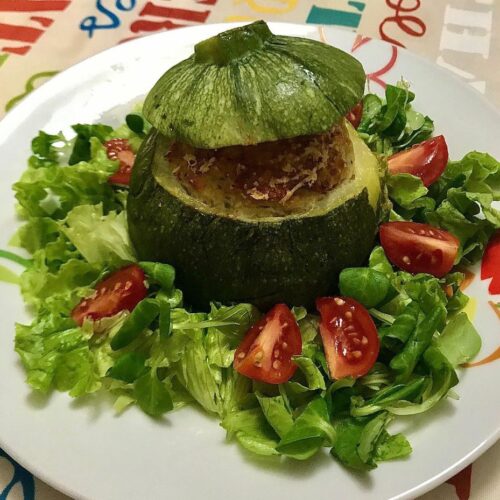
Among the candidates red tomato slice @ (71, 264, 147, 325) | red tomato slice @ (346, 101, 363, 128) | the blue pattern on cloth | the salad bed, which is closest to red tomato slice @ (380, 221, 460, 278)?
the salad bed

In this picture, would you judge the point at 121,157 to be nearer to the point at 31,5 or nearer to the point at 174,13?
the point at 174,13

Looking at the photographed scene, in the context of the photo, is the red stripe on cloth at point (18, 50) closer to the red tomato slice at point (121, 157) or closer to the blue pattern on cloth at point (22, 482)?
the red tomato slice at point (121, 157)

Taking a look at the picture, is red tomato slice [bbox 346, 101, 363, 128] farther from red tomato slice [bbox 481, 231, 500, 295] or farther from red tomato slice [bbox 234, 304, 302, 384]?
red tomato slice [bbox 234, 304, 302, 384]

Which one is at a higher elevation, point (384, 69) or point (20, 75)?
point (384, 69)

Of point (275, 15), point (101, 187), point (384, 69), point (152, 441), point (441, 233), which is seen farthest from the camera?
point (275, 15)

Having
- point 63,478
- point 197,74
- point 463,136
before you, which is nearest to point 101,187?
point 197,74

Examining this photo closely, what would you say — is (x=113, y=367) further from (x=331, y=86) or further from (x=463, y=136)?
(x=463, y=136)
